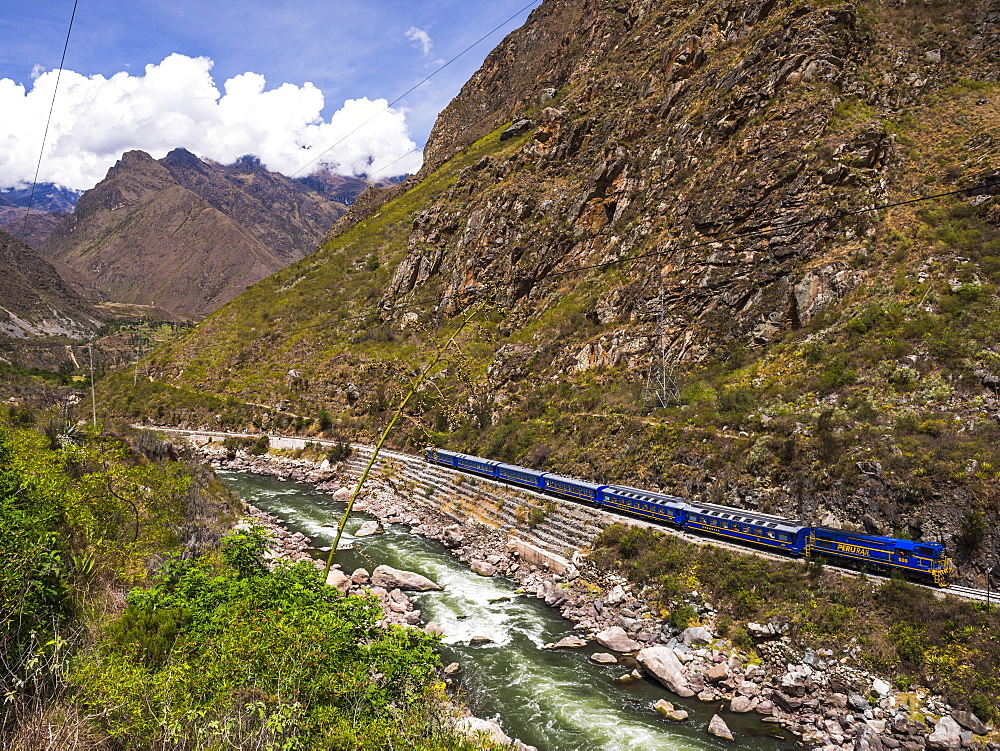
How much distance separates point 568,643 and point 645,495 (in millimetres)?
9677

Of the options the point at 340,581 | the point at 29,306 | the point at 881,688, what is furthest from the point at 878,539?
the point at 29,306

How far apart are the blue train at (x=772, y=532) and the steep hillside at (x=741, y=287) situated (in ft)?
5.57

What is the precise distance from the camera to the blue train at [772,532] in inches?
671

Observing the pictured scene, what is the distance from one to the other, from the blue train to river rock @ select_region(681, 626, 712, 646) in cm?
483

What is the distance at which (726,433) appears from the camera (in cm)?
2695

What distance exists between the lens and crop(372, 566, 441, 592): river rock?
74.0 ft

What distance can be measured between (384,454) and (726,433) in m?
32.6

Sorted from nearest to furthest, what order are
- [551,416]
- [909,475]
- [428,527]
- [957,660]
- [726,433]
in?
[957,660] < [909,475] < [726,433] < [428,527] < [551,416]

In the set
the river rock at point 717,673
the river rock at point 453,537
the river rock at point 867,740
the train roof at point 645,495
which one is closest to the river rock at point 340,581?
the river rock at point 453,537

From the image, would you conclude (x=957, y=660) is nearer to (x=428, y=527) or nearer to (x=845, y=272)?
(x=845, y=272)

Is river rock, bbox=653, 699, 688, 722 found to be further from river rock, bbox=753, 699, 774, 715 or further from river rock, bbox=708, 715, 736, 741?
river rock, bbox=753, 699, 774, 715

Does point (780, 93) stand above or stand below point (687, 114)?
below

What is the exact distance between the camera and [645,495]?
25750 mm

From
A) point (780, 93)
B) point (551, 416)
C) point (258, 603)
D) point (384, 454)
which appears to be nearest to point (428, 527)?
point (551, 416)
